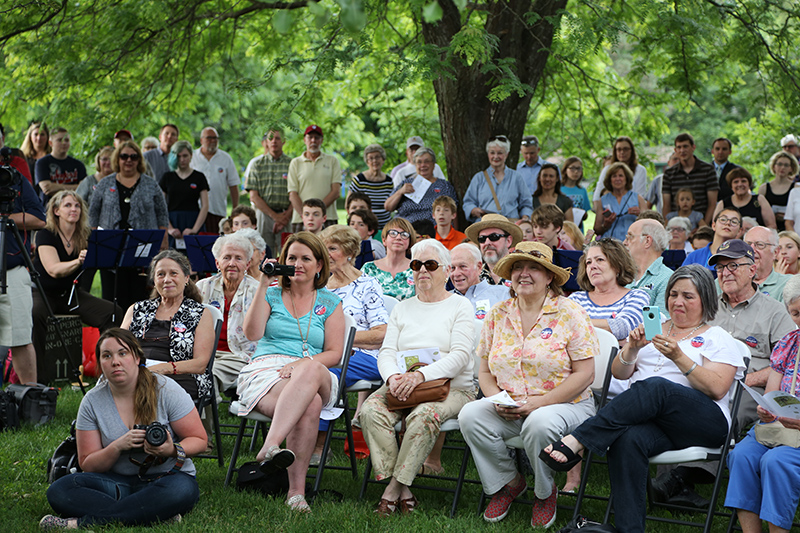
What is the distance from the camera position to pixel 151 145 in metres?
11.6

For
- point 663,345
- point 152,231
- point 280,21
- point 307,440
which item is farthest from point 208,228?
point 280,21

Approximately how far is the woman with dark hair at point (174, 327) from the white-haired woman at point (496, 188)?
4087 mm

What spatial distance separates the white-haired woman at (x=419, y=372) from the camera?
16.1 feet

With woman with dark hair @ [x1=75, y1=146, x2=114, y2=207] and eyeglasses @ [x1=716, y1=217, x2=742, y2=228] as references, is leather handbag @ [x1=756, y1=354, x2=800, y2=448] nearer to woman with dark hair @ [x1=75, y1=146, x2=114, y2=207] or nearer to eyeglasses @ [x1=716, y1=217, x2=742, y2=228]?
eyeglasses @ [x1=716, y1=217, x2=742, y2=228]

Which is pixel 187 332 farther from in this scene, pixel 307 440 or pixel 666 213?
pixel 666 213

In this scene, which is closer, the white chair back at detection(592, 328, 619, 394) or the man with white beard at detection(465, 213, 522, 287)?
the white chair back at detection(592, 328, 619, 394)

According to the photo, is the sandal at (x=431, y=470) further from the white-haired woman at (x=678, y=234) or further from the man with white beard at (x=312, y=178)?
the man with white beard at (x=312, y=178)

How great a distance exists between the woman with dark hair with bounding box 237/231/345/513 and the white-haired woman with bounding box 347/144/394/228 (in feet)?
14.2

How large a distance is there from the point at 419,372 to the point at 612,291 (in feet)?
5.05

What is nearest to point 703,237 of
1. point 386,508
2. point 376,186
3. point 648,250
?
point 648,250

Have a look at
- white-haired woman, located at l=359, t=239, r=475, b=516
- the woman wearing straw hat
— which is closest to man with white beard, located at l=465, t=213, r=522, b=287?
white-haired woman, located at l=359, t=239, r=475, b=516

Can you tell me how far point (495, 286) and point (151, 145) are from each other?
6.87 metres

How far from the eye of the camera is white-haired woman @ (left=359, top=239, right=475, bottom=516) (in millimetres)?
4914

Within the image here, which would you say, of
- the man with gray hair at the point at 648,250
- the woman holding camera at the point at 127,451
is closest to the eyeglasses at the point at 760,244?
the man with gray hair at the point at 648,250
